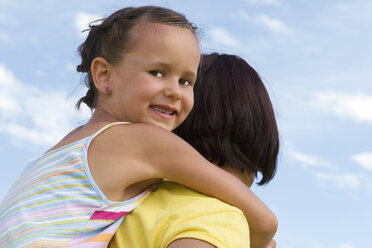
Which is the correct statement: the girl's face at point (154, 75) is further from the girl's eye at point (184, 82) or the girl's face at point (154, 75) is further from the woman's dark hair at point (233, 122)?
the woman's dark hair at point (233, 122)

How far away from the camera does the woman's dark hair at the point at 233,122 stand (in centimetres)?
276

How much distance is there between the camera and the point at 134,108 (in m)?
2.52

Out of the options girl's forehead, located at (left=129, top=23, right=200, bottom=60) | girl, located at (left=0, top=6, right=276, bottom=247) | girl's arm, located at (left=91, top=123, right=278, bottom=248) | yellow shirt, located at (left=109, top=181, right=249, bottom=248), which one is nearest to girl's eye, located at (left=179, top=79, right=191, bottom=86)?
girl, located at (left=0, top=6, right=276, bottom=247)

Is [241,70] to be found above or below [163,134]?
above

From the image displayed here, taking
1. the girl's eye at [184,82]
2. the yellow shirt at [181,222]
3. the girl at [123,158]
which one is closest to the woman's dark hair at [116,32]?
the girl at [123,158]

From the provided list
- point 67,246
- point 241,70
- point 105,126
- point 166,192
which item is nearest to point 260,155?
point 241,70

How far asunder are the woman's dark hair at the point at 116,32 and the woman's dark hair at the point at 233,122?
30 cm

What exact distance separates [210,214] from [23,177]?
0.93 m

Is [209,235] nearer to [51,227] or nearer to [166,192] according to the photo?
[166,192]

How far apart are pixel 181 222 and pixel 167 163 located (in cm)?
29

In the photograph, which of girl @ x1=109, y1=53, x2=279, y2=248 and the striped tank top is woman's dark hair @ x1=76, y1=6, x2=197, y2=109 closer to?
girl @ x1=109, y1=53, x2=279, y2=248

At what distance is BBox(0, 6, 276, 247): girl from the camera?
2.27 m

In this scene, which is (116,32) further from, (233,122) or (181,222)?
(181,222)

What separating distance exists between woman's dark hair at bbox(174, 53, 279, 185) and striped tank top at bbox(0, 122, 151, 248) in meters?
0.52
